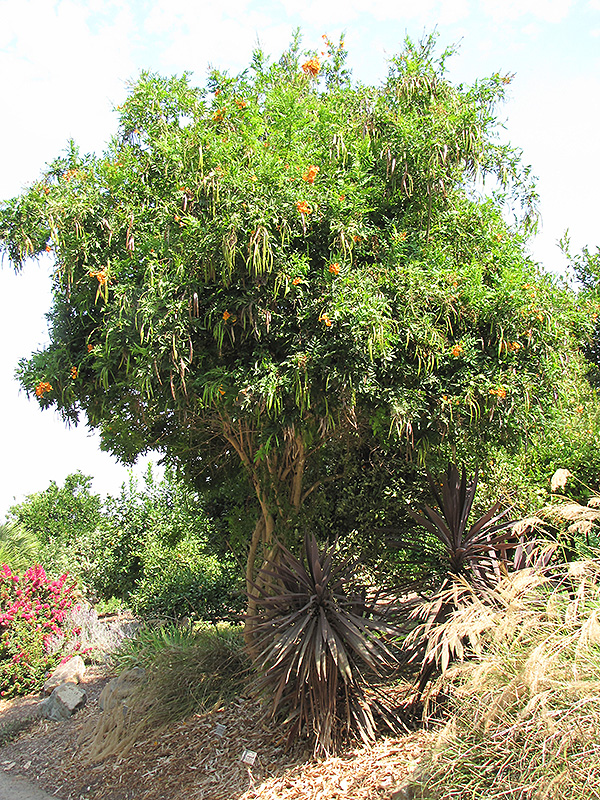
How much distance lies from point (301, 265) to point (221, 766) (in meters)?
4.12

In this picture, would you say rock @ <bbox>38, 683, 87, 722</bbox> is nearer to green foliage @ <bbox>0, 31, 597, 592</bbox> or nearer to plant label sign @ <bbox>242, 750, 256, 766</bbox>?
plant label sign @ <bbox>242, 750, 256, 766</bbox>

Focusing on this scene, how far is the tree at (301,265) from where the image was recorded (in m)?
4.85

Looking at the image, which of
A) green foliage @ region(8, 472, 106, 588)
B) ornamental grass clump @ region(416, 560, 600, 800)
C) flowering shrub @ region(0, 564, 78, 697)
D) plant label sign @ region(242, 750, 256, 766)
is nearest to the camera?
ornamental grass clump @ region(416, 560, 600, 800)

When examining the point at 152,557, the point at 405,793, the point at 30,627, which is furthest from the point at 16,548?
the point at 405,793

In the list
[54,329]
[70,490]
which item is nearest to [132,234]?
[54,329]

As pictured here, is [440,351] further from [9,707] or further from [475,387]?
[9,707]

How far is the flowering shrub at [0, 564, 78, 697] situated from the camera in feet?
31.4

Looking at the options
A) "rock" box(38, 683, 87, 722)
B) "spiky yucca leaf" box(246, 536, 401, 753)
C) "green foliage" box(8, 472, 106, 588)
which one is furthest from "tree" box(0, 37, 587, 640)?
"green foliage" box(8, 472, 106, 588)

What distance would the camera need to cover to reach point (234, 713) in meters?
5.84

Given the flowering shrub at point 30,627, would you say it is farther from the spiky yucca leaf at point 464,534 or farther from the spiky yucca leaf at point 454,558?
the spiky yucca leaf at point 464,534

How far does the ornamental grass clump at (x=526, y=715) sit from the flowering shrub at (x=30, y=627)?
778cm

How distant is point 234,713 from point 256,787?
1.17 m

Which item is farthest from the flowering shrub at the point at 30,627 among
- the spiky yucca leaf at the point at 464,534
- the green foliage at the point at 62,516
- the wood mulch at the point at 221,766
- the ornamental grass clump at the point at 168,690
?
the spiky yucca leaf at the point at 464,534

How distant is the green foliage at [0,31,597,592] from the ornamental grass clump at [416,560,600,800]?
1.78m
